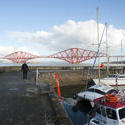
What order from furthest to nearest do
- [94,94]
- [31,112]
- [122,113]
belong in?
[94,94] < [122,113] < [31,112]

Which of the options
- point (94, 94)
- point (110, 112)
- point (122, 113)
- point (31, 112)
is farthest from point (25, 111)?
point (94, 94)

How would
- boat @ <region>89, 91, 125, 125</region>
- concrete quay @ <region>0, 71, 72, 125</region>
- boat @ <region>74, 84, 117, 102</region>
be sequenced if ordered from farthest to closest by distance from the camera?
boat @ <region>74, 84, 117, 102</region> → boat @ <region>89, 91, 125, 125</region> → concrete quay @ <region>0, 71, 72, 125</region>

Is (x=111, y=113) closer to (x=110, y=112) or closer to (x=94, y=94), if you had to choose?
(x=110, y=112)

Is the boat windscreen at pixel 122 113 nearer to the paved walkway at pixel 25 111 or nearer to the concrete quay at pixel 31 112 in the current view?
the concrete quay at pixel 31 112

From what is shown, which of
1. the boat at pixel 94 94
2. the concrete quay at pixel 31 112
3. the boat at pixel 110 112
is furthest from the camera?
the boat at pixel 94 94

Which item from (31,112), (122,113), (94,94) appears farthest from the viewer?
(94,94)

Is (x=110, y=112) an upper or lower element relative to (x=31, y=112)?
lower

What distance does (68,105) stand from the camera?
39.2 ft

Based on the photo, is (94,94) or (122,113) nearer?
(122,113)

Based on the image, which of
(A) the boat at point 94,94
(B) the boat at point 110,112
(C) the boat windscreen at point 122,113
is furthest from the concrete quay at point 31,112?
(A) the boat at point 94,94

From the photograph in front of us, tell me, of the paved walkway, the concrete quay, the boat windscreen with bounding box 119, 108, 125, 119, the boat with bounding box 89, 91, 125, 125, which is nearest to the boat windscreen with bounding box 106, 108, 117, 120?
the boat with bounding box 89, 91, 125, 125

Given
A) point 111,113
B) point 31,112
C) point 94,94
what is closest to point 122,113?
point 111,113

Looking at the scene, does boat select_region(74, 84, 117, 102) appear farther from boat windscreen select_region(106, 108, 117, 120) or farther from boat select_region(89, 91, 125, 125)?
boat windscreen select_region(106, 108, 117, 120)

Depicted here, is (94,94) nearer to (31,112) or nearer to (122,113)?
(122,113)
